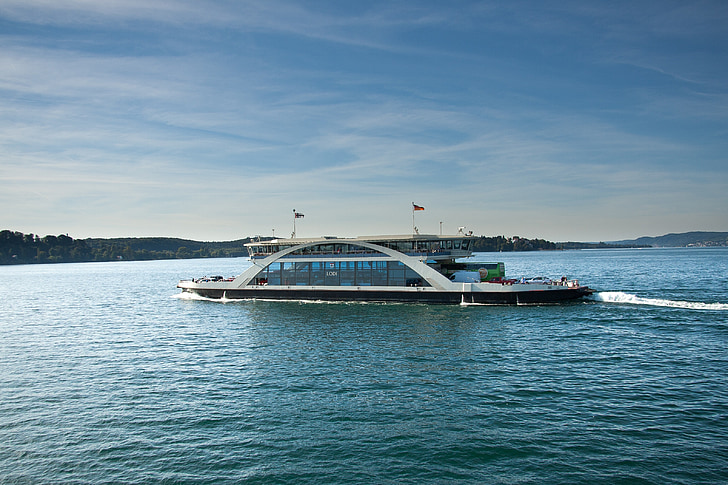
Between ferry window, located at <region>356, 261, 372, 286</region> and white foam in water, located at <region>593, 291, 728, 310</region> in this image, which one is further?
ferry window, located at <region>356, 261, 372, 286</region>

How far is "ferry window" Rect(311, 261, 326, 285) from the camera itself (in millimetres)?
61531

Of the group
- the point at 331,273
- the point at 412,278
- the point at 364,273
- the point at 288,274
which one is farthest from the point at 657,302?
the point at 288,274

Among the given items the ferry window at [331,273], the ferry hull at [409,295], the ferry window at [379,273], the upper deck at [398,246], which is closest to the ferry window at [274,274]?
the ferry hull at [409,295]

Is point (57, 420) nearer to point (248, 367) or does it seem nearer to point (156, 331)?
point (248, 367)

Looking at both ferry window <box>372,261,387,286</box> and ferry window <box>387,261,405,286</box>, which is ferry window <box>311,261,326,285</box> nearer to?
ferry window <box>372,261,387,286</box>

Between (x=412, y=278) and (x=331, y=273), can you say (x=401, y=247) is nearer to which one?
(x=412, y=278)

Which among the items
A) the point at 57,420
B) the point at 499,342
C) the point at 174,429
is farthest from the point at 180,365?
the point at 499,342

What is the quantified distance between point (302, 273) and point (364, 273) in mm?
Answer: 9089

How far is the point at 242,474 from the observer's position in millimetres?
16219

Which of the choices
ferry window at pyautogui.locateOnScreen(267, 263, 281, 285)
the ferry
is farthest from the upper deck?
ferry window at pyautogui.locateOnScreen(267, 263, 281, 285)

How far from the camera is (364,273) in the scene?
59219 mm

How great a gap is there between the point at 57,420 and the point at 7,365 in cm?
1530

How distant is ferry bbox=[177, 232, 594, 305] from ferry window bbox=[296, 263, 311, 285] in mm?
136

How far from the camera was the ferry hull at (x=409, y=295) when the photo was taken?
2036 inches
